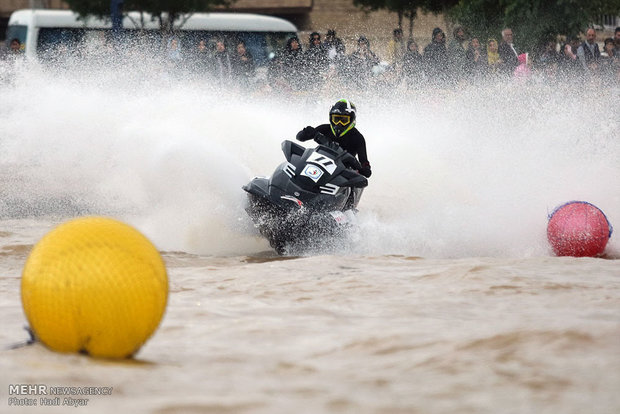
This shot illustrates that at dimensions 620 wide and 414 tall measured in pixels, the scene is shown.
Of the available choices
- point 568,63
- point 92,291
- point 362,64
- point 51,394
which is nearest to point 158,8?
point 362,64

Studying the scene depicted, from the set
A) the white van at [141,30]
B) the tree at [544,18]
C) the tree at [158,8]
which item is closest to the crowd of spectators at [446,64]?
the tree at [544,18]

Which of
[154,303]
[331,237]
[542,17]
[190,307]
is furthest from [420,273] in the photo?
[542,17]

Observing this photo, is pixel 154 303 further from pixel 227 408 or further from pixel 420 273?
pixel 420 273

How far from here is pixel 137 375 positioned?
480 cm

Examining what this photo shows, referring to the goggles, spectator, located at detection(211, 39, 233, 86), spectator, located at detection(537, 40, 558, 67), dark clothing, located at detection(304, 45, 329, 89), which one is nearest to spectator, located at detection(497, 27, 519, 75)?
spectator, located at detection(537, 40, 558, 67)

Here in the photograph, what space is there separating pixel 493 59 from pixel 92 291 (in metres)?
14.1

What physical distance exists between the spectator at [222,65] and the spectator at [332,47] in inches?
75.5

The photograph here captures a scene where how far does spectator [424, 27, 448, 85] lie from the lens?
58.5ft

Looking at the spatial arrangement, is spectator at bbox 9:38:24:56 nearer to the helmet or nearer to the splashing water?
the splashing water

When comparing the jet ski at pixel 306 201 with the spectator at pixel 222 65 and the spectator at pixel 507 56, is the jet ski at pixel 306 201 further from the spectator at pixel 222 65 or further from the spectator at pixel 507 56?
the spectator at pixel 222 65

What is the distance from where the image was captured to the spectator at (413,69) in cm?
1794

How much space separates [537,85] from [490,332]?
11892 mm

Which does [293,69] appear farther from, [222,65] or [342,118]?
[342,118]

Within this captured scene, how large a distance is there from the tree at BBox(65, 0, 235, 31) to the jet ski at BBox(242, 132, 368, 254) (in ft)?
45.0
